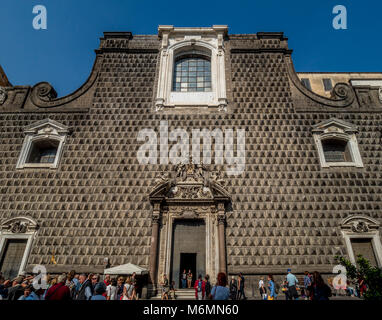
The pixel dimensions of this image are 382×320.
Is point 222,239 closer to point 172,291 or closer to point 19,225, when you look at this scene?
point 172,291

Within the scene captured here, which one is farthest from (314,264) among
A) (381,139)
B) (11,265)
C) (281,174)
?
(11,265)

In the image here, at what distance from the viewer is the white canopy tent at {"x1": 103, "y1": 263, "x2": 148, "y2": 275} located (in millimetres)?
8492

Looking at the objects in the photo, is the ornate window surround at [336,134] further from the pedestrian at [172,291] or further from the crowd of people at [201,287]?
the pedestrian at [172,291]

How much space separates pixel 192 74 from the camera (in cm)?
1404

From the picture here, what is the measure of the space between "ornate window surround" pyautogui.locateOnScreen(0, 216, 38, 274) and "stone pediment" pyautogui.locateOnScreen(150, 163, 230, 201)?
4.64 m

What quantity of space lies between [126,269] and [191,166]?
4610mm

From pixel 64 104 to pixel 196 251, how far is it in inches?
367

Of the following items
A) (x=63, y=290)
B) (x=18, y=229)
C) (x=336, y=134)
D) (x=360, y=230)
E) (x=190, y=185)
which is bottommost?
(x=63, y=290)

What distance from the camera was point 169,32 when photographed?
14.6m

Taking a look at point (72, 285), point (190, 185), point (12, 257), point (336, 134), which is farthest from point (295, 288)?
point (12, 257)

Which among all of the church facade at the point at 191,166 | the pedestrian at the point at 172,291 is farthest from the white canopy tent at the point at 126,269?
the pedestrian at the point at 172,291

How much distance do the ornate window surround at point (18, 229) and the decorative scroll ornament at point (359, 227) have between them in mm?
11921
